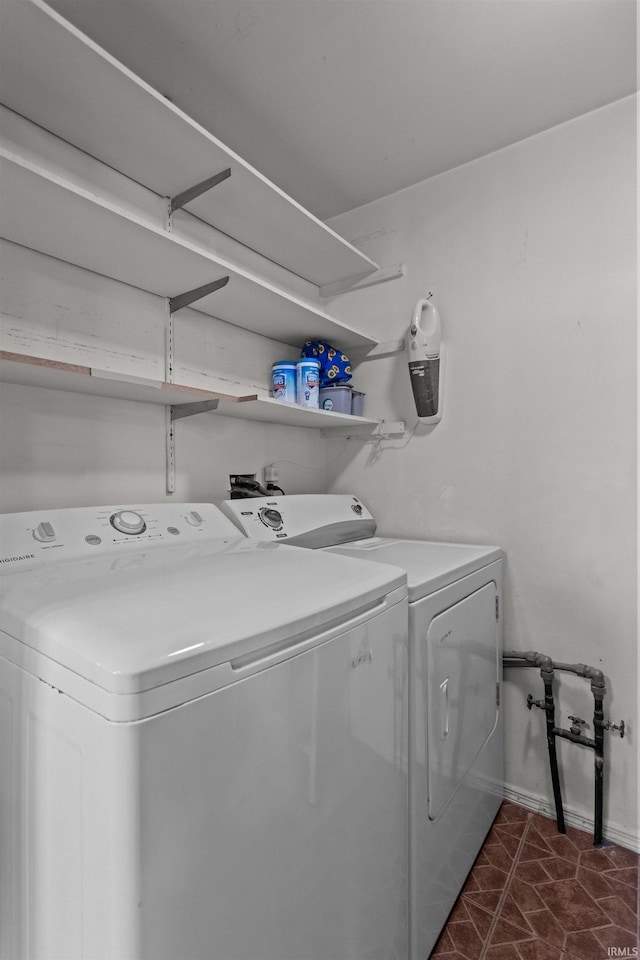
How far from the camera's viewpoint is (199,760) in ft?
2.19

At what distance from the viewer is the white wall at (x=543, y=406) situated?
1.73 m

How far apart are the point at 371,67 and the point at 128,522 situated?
161cm

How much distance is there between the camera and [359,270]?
2.35 metres

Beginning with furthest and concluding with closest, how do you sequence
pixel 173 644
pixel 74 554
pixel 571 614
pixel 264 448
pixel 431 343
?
pixel 264 448 → pixel 431 343 → pixel 571 614 → pixel 74 554 → pixel 173 644

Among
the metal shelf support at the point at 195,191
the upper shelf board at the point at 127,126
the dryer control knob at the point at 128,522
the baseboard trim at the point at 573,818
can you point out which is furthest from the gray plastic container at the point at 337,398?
the baseboard trim at the point at 573,818

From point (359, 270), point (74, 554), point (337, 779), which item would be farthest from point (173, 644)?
point (359, 270)

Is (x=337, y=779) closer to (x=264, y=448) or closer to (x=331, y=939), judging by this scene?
(x=331, y=939)

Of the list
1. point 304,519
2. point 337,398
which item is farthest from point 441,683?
point 337,398

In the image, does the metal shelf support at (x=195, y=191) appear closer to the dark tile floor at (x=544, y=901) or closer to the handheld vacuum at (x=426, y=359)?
the handheld vacuum at (x=426, y=359)

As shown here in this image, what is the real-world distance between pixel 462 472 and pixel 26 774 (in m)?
1.78

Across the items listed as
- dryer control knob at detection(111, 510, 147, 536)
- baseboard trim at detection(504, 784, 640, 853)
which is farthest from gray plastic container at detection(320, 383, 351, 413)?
baseboard trim at detection(504, 784, 640, 853)

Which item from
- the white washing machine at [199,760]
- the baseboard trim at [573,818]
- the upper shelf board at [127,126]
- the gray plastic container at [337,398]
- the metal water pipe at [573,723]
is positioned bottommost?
the baseboard trim at [573,818]

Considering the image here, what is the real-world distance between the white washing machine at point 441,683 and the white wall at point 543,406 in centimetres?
20

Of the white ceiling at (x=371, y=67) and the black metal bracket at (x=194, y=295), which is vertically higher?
the white ceiling at (x=371, y=67)
